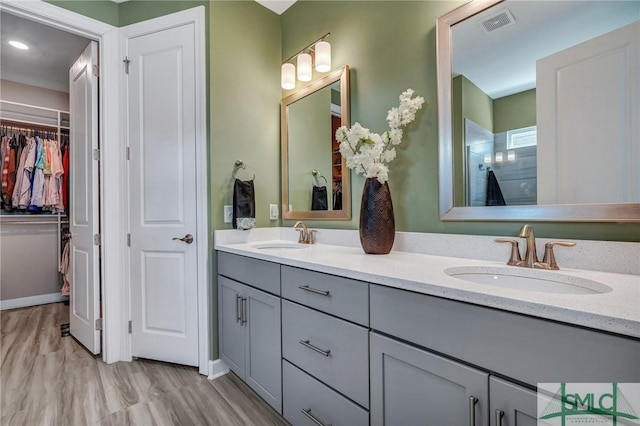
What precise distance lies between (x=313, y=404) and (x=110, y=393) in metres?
1.31

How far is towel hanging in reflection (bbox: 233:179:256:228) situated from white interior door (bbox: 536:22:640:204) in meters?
1.59

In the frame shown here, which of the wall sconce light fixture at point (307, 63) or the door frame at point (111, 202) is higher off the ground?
the wall sconce light fixture at point (307, 63)

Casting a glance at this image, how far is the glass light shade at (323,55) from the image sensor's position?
6.32ft

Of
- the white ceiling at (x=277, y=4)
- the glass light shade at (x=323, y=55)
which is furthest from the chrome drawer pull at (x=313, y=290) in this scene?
the white ceiling at (x=277, y=4)

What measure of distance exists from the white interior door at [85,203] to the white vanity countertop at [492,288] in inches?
61.3

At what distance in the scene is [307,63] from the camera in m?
2.06

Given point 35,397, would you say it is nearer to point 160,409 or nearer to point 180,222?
point 160,409

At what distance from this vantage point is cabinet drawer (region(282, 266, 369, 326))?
42.0 inches

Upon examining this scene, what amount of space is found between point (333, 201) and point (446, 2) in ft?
3.93

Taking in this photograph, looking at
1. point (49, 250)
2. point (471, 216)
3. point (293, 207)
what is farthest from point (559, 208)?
point (49, 250)

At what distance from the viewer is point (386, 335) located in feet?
3.24

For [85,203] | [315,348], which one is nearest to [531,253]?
[315,348]

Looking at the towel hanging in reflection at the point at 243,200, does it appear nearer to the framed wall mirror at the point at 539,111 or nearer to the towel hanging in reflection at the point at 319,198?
the towel hanging in reflection at the point at 319,198

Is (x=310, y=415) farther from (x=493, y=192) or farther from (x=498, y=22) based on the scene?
(x=498, y=22)
